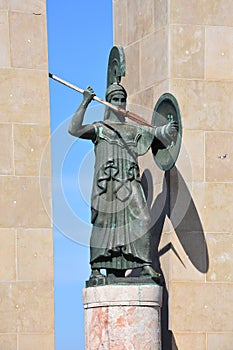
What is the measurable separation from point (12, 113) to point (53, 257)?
124cm

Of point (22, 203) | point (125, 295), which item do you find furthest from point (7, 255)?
point (125, 295)

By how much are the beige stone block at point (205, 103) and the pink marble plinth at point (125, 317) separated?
5.85 feet

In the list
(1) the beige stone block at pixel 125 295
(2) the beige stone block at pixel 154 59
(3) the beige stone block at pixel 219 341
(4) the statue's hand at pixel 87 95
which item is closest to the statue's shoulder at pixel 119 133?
(4) the statue's hand at pixel 87 95

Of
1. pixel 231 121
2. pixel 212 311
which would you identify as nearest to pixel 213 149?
pixel 231 121

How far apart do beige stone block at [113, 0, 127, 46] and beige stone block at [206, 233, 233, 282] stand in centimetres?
207

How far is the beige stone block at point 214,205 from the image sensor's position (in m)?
13.2

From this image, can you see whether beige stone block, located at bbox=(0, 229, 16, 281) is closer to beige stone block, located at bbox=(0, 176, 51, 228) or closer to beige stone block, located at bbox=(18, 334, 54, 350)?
beige stone block, located at bbox=(0, 176, 51, 228)

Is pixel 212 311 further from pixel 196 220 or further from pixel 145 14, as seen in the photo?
pixel 145 14

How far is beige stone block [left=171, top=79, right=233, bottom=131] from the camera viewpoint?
520 inches

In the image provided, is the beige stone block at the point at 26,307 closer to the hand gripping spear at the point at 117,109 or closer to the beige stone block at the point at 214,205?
the beige stone block at the point at 214,205

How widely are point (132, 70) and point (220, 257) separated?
1.93 meters

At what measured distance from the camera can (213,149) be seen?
13266 millimetres

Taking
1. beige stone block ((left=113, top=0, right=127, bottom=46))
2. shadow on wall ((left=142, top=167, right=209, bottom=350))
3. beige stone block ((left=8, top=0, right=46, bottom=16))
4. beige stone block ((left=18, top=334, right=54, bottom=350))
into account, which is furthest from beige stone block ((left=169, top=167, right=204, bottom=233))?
beige stone block ((left=8, top=0, right=46, bottom=16))

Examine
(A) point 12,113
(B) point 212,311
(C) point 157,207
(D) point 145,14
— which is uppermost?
(D) point 145,14
